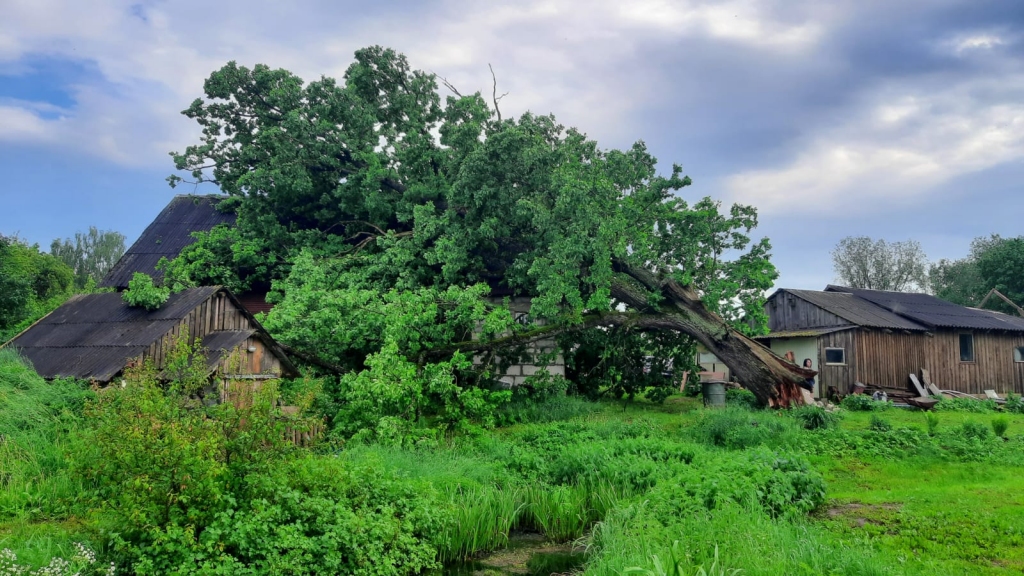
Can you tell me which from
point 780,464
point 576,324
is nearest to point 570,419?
point 576,324

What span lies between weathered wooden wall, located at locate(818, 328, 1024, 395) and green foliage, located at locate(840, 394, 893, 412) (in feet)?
9.12

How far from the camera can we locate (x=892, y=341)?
2292 centimetres

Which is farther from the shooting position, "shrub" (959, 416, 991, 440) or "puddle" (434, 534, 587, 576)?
"shrub" (959, 416, 991, 440)

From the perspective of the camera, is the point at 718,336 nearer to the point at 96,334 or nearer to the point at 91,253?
the point at 96,334

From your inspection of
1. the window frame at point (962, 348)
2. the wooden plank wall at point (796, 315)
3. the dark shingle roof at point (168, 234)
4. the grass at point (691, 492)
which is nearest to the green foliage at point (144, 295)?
the grass at point (691, 492)

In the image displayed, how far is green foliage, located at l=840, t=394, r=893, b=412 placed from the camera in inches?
743

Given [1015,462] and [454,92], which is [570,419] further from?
[454,92]

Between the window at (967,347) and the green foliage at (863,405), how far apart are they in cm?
765

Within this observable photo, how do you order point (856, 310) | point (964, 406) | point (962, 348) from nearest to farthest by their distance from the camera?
point (964, 406) < point (856, 310) < point (962, 348)

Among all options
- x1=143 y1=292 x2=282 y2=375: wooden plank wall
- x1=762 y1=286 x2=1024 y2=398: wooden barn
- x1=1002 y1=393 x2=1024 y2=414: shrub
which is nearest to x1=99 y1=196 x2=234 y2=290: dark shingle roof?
x1=143 y1=292 x2=282 y2=375: wooden plank wall

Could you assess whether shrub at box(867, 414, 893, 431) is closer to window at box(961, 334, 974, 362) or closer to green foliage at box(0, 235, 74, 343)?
window at box(961, 334, 974, 362)

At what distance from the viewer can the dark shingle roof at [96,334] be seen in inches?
397

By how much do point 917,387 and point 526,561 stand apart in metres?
19.7

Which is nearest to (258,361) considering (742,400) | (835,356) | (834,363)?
(742,400)
